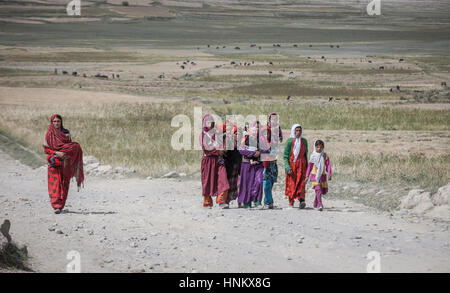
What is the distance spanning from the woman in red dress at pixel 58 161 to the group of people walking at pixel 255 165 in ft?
7.75

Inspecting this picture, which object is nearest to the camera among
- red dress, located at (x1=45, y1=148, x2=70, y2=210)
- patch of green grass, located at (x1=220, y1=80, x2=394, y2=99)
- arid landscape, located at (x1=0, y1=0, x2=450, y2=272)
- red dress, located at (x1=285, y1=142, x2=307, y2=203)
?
arid landscape, located at (x1=0, y1=0, x2=450, y2=272)

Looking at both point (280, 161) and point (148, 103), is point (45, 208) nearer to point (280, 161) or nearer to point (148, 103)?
point (280, 161)

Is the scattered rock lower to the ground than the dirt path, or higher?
lower

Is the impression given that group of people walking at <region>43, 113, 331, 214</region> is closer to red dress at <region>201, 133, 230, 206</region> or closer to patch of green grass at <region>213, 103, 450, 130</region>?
red dress at <region>201, 133, 230, 206</region>

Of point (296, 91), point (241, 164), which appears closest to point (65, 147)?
point (241, 164)

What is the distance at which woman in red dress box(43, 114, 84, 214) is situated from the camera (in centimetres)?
1282

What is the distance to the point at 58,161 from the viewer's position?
42.5ft

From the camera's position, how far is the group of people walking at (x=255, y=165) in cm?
1319

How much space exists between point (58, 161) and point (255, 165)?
3409mm

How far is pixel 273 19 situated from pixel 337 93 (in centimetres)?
14022

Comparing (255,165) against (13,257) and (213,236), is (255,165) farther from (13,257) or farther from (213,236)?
(13,257)

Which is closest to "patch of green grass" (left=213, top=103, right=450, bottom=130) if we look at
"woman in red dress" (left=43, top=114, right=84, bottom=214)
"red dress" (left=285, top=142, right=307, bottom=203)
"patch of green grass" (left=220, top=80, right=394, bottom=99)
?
"patch of green grass" (left=220, top=80, right=394, bottom=99)

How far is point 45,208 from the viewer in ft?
44.1

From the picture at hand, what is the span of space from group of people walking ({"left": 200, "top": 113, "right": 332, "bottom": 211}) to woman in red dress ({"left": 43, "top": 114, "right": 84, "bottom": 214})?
2.36 m
